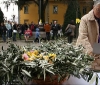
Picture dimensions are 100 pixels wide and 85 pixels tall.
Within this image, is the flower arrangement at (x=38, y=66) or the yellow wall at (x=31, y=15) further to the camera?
the yellow wall at (x=31, y=15)

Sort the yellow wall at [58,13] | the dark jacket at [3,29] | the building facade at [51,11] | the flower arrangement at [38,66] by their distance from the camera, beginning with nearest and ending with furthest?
1. the flower arrangement at [38,66]
2. the dark jacket at [3,29]
3. the building facade at [51,11]
4. the yellow wall at [58,13]

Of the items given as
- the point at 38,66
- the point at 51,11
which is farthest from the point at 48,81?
the point at 51,11

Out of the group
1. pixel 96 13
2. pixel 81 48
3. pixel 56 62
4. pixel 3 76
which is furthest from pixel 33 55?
pixel 96 13

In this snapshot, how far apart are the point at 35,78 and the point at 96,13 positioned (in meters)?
1.44

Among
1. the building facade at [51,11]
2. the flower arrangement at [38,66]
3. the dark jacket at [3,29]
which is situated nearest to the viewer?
the flower arrangement at [38,66]

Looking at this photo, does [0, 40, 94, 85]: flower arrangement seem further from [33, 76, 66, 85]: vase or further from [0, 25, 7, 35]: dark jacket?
[0, 25, 7, 35]: dark jacket

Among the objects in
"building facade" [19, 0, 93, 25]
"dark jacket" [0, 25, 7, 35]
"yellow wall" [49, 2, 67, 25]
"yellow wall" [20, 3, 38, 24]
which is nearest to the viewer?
"dark jacket" [0, 25, 7, 35]

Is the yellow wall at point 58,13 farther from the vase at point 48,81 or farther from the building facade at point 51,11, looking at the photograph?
the vase at point 48,81

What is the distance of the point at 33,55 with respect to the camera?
1921mm

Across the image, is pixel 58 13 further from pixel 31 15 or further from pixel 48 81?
pixel 48 81

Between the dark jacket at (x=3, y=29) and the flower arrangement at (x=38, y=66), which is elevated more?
the flower arrangement at (x=38, y=66)

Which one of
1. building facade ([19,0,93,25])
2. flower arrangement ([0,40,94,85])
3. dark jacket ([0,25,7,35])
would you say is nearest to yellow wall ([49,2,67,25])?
building facade ([19,0,93,25])

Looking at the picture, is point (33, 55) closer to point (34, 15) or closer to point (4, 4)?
point (4, 4)

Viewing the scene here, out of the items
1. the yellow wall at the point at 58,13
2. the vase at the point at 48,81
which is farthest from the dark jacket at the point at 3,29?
the yellow wall at the point at 58,13
